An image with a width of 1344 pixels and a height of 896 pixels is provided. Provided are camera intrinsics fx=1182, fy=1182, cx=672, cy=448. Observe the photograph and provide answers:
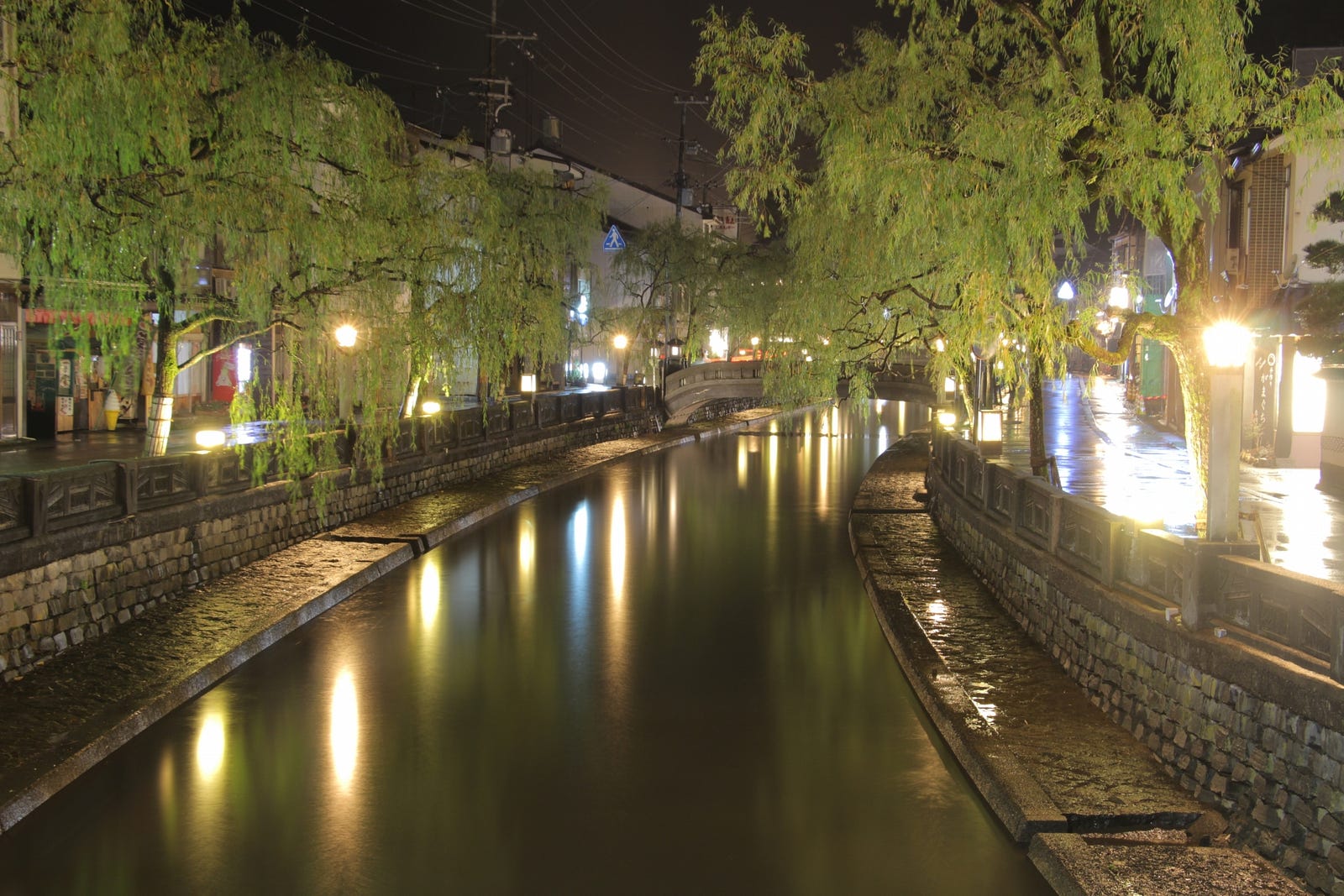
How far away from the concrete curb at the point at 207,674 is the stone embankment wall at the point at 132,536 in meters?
1.50

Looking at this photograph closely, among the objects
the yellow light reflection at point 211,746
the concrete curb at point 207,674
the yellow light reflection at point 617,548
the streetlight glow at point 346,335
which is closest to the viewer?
the concrete curb at point 207,674

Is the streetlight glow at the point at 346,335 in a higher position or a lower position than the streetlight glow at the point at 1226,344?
higher

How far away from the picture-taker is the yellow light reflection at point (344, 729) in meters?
10.2

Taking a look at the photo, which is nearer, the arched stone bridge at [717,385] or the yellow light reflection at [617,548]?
the yellow light reflection at [617,548]

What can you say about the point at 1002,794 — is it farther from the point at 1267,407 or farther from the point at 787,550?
the point at 1267,407

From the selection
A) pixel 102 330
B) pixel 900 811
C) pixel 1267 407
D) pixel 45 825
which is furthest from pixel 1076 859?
pixel 1267 407

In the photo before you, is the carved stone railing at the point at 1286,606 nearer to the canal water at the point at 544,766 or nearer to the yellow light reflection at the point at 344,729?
the canal water at the point at 544,766

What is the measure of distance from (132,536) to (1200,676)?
11.5 m

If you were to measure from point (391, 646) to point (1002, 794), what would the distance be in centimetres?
799

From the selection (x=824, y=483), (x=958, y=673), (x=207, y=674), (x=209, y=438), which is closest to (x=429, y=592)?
(x=209, y=438)

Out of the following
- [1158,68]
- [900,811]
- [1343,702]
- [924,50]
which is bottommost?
[900,811]

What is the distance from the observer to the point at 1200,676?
28.8 ft

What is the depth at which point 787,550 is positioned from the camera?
70.8ft

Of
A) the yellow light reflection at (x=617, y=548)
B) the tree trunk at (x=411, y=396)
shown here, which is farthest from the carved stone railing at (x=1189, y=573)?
the tree trunk at (x=411, y=396)
